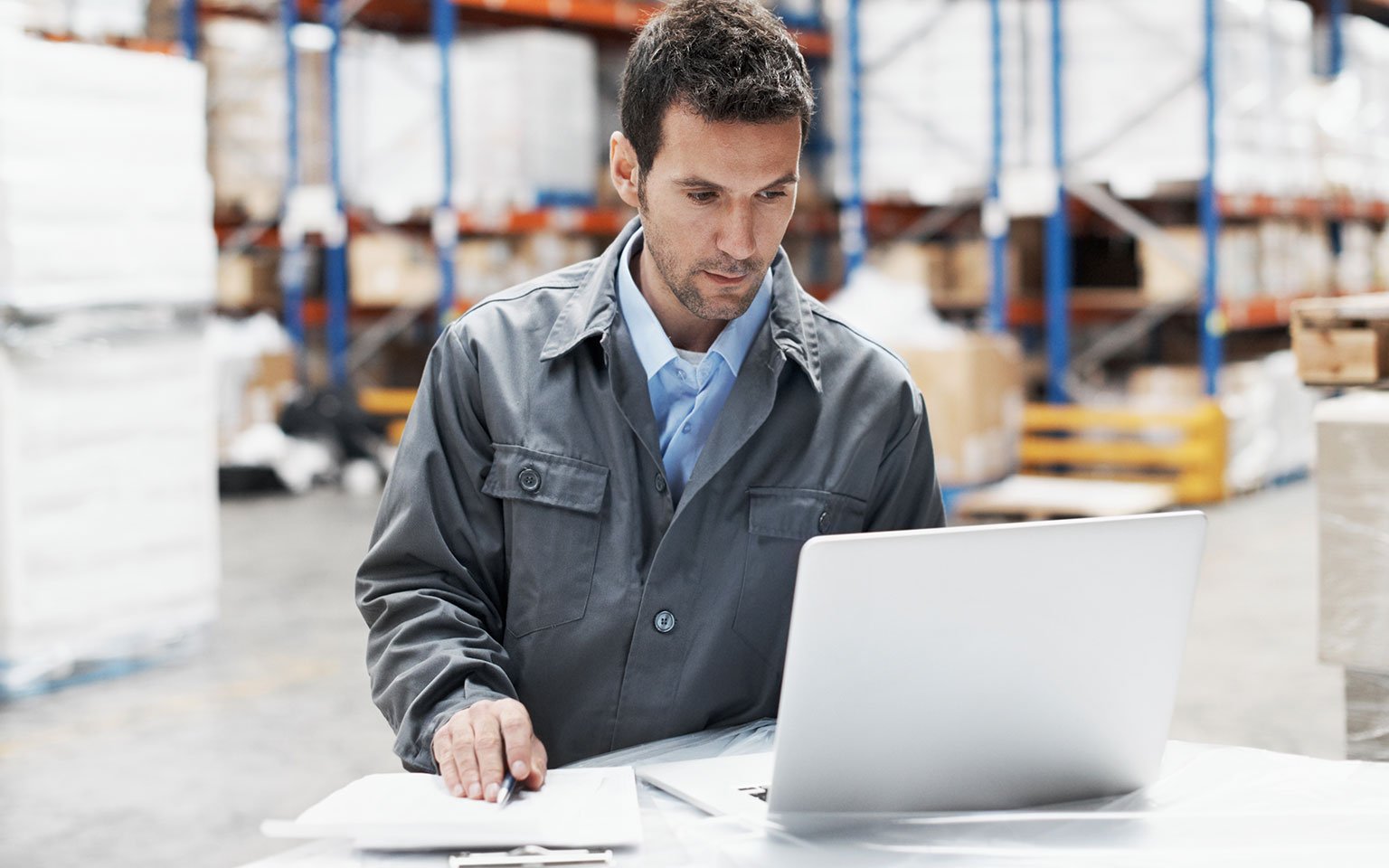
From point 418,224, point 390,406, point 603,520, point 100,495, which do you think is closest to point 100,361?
point 100,495

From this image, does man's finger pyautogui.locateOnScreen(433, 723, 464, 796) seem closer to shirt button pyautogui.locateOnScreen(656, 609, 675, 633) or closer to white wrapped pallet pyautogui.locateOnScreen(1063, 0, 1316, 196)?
shirt button pyautogui.locateOnScreen(656, 609, 675, 633)

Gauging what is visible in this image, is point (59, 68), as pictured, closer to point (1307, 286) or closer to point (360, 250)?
point (360, 250)

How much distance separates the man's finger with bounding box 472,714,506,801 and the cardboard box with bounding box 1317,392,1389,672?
5.16 ft

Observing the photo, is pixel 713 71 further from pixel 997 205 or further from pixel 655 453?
pixel 997 205

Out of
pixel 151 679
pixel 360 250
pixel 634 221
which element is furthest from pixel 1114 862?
pixel 360 250

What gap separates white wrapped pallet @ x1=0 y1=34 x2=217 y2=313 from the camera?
4.19 metres

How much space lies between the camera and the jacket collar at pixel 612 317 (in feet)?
6.10

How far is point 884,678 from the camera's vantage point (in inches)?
51.9

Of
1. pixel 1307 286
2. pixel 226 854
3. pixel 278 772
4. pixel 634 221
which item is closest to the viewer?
pixel 634 221

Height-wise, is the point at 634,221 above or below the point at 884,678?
above

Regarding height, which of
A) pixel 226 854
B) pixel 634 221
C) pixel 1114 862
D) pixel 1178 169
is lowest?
pixel 226 854

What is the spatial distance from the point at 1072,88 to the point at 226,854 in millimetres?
5783

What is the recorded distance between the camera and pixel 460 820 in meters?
1.34

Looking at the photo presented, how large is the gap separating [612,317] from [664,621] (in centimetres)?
39
